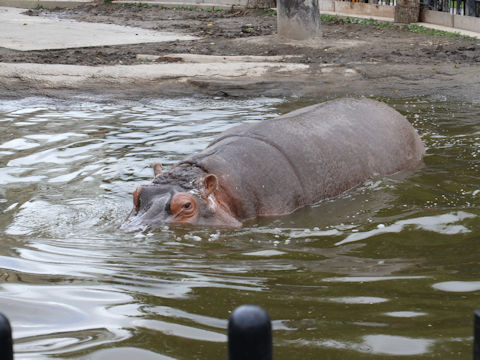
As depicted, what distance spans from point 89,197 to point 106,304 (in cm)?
217

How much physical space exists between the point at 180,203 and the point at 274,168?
2.33 feet

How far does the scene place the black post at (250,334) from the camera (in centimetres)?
113

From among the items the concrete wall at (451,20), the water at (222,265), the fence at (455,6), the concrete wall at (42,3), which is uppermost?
the concrete wall at (42,3)

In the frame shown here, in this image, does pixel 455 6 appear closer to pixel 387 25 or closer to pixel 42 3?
pixel 387 25

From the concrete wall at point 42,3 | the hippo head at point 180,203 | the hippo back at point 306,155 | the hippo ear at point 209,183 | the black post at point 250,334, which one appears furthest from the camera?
the concrete wall at point 42,3

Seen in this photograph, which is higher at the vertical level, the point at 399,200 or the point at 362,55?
the point at 362,55

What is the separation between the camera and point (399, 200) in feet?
15.2

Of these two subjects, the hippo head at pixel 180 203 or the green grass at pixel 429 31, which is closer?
the hippo head at pixel 180 203

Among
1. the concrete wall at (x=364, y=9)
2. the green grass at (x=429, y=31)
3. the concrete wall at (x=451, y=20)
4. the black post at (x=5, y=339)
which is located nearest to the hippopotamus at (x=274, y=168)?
the black post at (x=5, y=339)

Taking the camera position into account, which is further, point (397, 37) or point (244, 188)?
point (397, 37)

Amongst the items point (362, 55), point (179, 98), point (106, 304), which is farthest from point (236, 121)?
point (106, 304)

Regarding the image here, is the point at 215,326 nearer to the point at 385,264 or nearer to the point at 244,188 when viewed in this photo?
the point at 385,264

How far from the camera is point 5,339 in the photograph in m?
1.16

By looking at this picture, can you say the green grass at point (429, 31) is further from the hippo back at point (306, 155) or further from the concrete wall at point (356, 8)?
the hippo back at point (306, 155)
